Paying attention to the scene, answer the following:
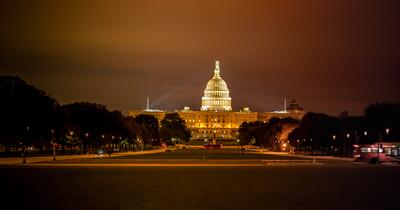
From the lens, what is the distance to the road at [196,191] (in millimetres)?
32344

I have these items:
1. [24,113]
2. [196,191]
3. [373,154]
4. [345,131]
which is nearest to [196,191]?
[196,191]

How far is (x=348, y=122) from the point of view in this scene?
4936 inches

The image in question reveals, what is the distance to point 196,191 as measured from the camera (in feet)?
128

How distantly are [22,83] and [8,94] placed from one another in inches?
188

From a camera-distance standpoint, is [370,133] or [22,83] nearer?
[22,83]

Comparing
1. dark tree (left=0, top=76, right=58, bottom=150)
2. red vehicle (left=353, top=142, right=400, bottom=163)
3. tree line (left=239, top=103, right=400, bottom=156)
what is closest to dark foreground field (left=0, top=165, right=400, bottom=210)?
red vehicle (left=353, top=142, right=400, bottom=163)

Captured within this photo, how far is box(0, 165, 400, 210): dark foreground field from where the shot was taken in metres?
32.3

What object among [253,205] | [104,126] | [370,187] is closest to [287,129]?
[104,126]

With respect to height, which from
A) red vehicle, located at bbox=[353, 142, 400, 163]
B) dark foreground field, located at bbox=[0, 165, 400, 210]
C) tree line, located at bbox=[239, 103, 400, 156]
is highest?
tree line, located at bbox=[239, 103, 400, 156]

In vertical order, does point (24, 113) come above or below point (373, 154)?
above

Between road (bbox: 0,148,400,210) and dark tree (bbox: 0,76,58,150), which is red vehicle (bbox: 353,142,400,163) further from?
dark tree (bbox: 0,76,58,150)

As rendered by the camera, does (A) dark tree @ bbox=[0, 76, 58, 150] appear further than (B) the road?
Yes

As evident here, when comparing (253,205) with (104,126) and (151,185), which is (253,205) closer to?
(151,185)

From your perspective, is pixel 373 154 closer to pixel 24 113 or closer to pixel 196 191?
pixel 196 191
